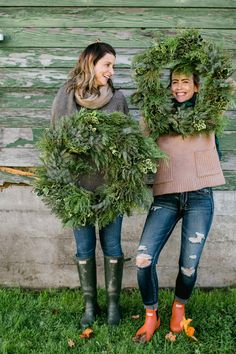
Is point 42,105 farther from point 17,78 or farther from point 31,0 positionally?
point 31,0

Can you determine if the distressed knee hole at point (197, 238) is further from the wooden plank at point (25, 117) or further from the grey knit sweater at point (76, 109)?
the wooden plank at point (25, 117)

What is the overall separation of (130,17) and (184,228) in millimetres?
1852

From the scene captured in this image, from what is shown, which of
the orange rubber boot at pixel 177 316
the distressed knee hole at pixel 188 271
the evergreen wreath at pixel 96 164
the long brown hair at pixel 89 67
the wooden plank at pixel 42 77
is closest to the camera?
the evergreen wreath at pixel 96 164

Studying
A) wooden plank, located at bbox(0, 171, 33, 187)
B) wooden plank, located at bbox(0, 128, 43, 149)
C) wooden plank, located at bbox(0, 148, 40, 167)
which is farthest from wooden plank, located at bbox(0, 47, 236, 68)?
wooden plank, located at bbox(0, 171, 33, 187)

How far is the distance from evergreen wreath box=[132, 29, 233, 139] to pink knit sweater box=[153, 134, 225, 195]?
0.08 m

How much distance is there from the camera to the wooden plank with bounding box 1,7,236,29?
4.59m

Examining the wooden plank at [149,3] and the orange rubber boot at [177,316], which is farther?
the wooden plank at [149,3]

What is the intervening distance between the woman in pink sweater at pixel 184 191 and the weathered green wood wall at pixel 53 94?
3.07 feet

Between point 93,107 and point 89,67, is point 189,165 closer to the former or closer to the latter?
point 93,107

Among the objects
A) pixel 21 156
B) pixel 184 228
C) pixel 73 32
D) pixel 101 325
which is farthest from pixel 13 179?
pixel 184 228

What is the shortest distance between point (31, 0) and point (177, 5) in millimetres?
1190

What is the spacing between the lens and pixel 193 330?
4059 millimetres

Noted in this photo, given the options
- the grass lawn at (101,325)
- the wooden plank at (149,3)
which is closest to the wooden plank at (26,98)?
the wooden plank at (149,3)

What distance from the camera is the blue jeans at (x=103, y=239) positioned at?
13.0 feet
